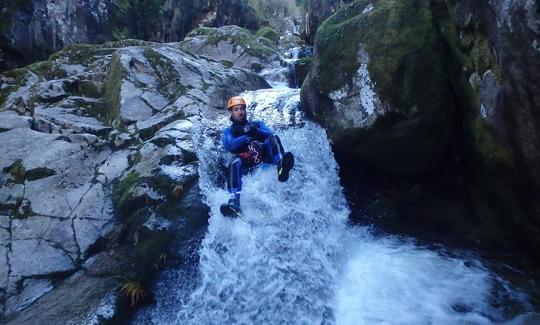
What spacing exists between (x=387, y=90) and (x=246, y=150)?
295cm

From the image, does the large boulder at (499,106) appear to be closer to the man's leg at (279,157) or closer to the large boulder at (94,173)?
the man's leg at (279,157)

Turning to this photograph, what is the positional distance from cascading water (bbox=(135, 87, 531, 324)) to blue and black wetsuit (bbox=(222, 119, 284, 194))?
0.42 meters

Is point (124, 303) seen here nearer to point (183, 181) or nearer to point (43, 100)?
point (183, 181)

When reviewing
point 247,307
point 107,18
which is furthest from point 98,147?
point 107,18

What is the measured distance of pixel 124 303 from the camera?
16.4 feet

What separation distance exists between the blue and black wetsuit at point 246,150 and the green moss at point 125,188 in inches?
70.5

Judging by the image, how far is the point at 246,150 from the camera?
693cm

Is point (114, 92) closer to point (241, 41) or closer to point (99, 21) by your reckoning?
point (241, 41)

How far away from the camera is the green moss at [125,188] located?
6.55 m

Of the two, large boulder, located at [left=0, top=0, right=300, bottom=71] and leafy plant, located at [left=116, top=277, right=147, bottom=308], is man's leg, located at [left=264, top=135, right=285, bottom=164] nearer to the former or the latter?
leafy plant, located at [left=116, top=277, right=147, bottom=308]

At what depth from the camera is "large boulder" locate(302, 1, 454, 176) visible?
6785mm

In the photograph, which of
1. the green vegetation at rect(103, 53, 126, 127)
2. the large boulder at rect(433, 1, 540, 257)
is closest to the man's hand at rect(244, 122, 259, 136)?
the green vegetation at rect(103, 53, 126, 127)

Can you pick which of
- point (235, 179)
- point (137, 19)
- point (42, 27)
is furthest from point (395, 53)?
point (137, 19)

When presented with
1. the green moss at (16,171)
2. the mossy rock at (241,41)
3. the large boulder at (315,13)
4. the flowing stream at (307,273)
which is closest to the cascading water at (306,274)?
the flowing stream at (307,273)
